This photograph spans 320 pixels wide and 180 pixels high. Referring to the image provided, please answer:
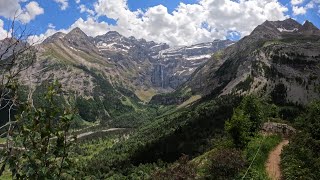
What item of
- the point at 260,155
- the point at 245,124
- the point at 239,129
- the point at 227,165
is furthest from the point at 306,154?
the point at 245,124

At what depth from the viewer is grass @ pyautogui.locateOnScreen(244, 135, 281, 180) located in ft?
155

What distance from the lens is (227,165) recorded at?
5434cm

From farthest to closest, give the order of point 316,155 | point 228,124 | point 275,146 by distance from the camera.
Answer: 1. point 228,124
2. point 275,146
3. point 316,155

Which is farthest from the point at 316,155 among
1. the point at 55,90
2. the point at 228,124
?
the point at 55,90

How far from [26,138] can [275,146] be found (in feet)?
218

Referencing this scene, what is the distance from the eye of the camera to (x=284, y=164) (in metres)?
52.5

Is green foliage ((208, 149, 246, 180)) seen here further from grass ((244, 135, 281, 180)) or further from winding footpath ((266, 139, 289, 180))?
winding footpath ((266, 139, 289, 180))

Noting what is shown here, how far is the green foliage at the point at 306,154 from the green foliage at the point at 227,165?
599 cm

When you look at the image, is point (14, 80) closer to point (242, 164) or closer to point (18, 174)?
point (18, 174)

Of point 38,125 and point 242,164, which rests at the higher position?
point 38,125

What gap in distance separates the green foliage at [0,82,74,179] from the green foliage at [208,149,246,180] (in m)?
45.2

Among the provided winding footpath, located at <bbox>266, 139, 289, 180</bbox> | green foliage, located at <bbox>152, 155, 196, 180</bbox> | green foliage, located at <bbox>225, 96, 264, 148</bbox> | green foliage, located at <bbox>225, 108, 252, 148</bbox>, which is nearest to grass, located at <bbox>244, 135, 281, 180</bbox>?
winding footpath, located at <bbox>266, 139, 289, 180</bbox>

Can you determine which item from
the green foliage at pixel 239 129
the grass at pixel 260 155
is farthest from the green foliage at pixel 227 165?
the green foliage at pixel 239 129

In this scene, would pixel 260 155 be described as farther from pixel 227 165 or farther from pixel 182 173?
pixel 182 173
